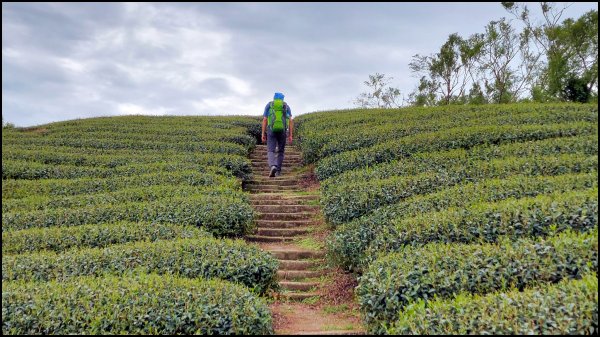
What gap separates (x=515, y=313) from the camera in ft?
16.7

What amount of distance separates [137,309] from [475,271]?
14.2 feet

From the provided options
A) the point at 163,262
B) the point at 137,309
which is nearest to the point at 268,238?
the point at 163,262

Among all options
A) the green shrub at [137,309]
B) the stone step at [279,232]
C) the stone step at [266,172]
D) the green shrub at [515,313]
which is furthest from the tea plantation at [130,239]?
the green shrub at [515,313]

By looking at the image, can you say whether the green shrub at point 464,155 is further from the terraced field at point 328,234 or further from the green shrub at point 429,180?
the green shrub at point 429,180

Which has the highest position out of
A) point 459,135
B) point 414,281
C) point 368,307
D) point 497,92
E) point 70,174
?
point 497,92

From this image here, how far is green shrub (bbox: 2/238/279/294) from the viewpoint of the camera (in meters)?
7.64

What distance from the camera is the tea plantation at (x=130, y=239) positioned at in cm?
593

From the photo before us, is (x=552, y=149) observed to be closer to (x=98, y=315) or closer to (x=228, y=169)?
(x=228, y=169)

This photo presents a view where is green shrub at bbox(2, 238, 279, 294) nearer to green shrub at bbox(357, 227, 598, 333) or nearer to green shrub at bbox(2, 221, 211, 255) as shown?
green shrub at bbox(2, 221, 211, 255)

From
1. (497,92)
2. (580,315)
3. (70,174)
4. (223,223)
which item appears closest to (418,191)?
(223,223)

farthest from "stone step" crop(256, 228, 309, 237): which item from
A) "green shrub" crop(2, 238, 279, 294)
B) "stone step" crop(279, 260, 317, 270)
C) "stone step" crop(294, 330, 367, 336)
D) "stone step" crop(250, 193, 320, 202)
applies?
"stone step" crop(294, 330, 367, 336)

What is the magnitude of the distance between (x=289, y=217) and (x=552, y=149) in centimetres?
655

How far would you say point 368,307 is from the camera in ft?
21.6

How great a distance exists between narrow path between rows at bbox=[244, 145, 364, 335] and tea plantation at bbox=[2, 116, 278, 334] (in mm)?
570
